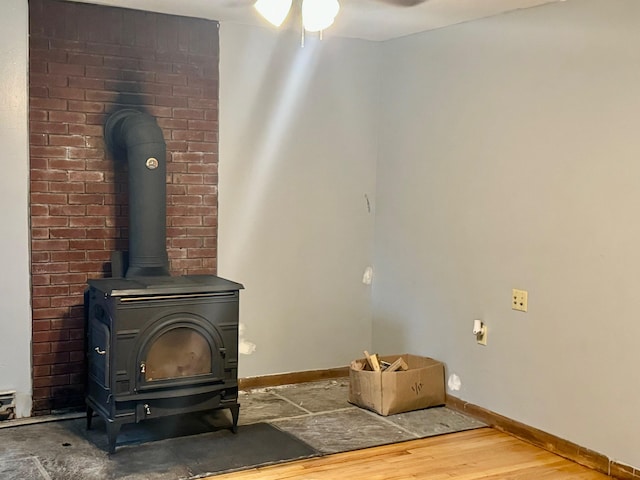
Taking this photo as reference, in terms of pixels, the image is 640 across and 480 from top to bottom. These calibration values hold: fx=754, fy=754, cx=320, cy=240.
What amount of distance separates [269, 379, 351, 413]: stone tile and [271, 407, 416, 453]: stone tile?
12cm

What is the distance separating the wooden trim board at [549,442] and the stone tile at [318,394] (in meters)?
0.60

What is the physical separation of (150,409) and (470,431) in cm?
153

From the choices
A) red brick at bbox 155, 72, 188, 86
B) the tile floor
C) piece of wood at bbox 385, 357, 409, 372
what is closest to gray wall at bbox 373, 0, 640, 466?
piece of wood at bbox 385, 357, 409, 372

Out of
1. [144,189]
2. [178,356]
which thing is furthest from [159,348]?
[144,189]

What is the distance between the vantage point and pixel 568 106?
3.29 m

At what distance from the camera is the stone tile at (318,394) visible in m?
3.96

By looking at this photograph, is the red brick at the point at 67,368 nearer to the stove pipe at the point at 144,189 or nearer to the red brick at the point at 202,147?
the stove pipe at the point at 144,189

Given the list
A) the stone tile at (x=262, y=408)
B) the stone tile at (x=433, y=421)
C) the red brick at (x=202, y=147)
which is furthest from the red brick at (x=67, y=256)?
the stone tile at (x=433, y=421)

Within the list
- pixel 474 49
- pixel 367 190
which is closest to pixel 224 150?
pixel 367 190

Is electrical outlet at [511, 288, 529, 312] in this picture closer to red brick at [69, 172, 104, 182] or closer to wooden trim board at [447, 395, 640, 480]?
wooden trim board at [447, 395, 640, 480]

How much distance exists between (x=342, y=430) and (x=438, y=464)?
1.79ft

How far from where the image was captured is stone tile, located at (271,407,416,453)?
3.40m

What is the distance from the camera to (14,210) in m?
3.54

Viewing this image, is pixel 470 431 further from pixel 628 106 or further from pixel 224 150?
pixel 224 150
